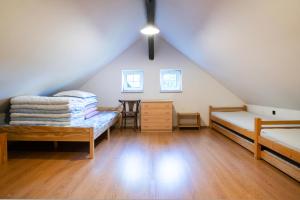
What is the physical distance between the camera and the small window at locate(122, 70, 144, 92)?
583 centimetres

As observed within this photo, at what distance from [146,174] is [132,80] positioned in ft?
12.0

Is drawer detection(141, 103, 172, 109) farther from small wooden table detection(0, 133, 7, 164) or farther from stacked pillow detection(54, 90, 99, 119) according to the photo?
small wooden table detection(0, 133, 7, 164)

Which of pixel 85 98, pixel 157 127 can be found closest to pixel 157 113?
pixel 157 127

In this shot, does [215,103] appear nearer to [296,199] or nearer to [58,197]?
[296,199]

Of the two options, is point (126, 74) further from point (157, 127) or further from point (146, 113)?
point (157, 127)

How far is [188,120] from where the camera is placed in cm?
568

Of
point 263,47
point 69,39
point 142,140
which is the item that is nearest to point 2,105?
point 69,39

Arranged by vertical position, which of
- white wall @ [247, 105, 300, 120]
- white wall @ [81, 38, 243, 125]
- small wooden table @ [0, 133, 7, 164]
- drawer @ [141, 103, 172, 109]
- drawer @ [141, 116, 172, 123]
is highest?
white wall @ [81, 38, 243, 125]

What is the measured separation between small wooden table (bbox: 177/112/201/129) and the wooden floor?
1590 mm

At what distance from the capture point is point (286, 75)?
8.98 ft

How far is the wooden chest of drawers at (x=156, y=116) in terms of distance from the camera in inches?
199

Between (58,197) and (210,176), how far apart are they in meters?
1.69

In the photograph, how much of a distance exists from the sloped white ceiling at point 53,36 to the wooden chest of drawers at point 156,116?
1679mm

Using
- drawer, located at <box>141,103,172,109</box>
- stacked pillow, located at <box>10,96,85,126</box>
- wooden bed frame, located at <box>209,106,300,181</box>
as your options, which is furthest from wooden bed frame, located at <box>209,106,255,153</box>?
stacked pillow, located at <box>10,96,85,126</box>
